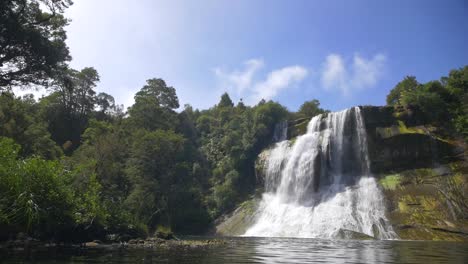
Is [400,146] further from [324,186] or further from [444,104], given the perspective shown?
[324,186]

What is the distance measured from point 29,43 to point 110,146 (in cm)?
2155

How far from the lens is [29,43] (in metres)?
20.6

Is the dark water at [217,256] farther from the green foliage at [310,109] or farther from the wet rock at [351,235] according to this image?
the green foliage at [310,109]

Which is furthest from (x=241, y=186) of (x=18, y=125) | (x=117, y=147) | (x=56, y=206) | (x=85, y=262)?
(x=85, y=262)

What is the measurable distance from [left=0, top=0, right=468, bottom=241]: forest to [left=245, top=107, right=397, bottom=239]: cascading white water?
270 inches

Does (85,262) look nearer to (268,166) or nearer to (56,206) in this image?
(56,206)

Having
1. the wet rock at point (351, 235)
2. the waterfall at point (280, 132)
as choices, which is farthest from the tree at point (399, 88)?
the wet rock at point (351, 235)

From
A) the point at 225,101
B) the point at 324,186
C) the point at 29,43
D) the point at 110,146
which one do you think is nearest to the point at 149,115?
the point at 110,146

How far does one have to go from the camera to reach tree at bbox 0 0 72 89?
1981 centimetres

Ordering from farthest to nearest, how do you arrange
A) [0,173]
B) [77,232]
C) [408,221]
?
1. [408,221]
2. [77,232]
3. [0,173]

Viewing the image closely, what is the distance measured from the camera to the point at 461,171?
1380 inches

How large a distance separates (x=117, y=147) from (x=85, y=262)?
107 feet

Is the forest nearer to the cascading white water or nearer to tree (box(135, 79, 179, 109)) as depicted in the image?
tree (box(135, 79, 179, 109))

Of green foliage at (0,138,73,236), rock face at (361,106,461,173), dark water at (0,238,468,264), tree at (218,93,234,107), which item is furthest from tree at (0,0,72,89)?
tree at (218,93,234,107)
